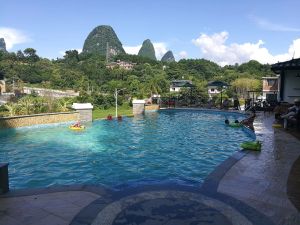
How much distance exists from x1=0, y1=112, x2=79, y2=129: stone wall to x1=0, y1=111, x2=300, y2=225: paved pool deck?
11022 mm

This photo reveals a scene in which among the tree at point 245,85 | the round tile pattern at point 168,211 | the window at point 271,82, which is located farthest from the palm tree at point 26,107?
the tree at point 245,85

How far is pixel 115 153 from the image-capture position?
34.6 ft

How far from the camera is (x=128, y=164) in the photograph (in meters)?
9.02

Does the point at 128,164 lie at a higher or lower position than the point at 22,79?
Answer: lower

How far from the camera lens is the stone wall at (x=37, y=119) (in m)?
15.2

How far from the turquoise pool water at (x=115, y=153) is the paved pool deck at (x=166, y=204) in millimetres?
1405

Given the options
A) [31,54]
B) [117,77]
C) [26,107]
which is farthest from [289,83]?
[31,54]

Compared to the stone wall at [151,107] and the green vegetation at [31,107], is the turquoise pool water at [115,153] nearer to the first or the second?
the green vegetation at [31,107]

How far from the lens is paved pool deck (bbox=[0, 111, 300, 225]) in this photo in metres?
4.32

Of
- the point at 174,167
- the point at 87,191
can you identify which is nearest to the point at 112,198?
the point at 87,191

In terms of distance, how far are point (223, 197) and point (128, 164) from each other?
4292mm

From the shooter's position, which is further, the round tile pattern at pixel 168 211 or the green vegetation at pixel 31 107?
the green vegetation at pixel 31 107

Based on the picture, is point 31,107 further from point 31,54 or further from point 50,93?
point 31,54

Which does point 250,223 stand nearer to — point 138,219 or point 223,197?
point 223,197
